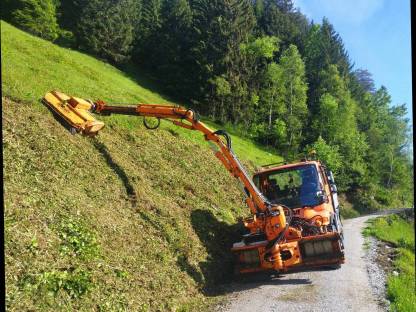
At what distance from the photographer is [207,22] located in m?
54.8

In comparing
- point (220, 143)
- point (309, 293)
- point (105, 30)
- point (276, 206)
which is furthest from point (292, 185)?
point (105, 30)

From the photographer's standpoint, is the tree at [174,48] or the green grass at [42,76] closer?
the green grass at [42,76]

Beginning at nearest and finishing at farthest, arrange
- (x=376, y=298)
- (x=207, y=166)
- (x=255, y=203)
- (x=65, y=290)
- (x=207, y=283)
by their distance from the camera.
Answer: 1. (x=65, y=290)
2. (x=376, y=298)
3. (x=207, y=283)
4. (x=255, y=203)
5. (x=207, y=166)

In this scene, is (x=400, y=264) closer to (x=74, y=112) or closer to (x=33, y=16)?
(x=74, y=112)

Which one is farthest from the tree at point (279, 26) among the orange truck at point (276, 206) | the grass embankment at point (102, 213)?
the orange truck at point (276, 206)

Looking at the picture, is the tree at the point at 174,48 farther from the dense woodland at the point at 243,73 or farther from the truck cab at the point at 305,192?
the truck cab at the point at 305,192

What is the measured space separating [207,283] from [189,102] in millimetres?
38635

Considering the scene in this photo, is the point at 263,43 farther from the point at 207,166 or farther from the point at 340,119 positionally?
the point at 207,166

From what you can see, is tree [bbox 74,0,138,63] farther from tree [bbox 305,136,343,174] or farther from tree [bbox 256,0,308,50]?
tree [bbox 305,136,343,174]

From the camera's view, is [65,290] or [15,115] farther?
[15,115]

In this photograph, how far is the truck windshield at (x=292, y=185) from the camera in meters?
14.7

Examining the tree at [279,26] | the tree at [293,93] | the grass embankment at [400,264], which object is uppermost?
the tree at [279,26]

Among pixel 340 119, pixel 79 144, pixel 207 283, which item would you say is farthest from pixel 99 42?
pixel 207 283

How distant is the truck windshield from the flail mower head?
5.84 m
